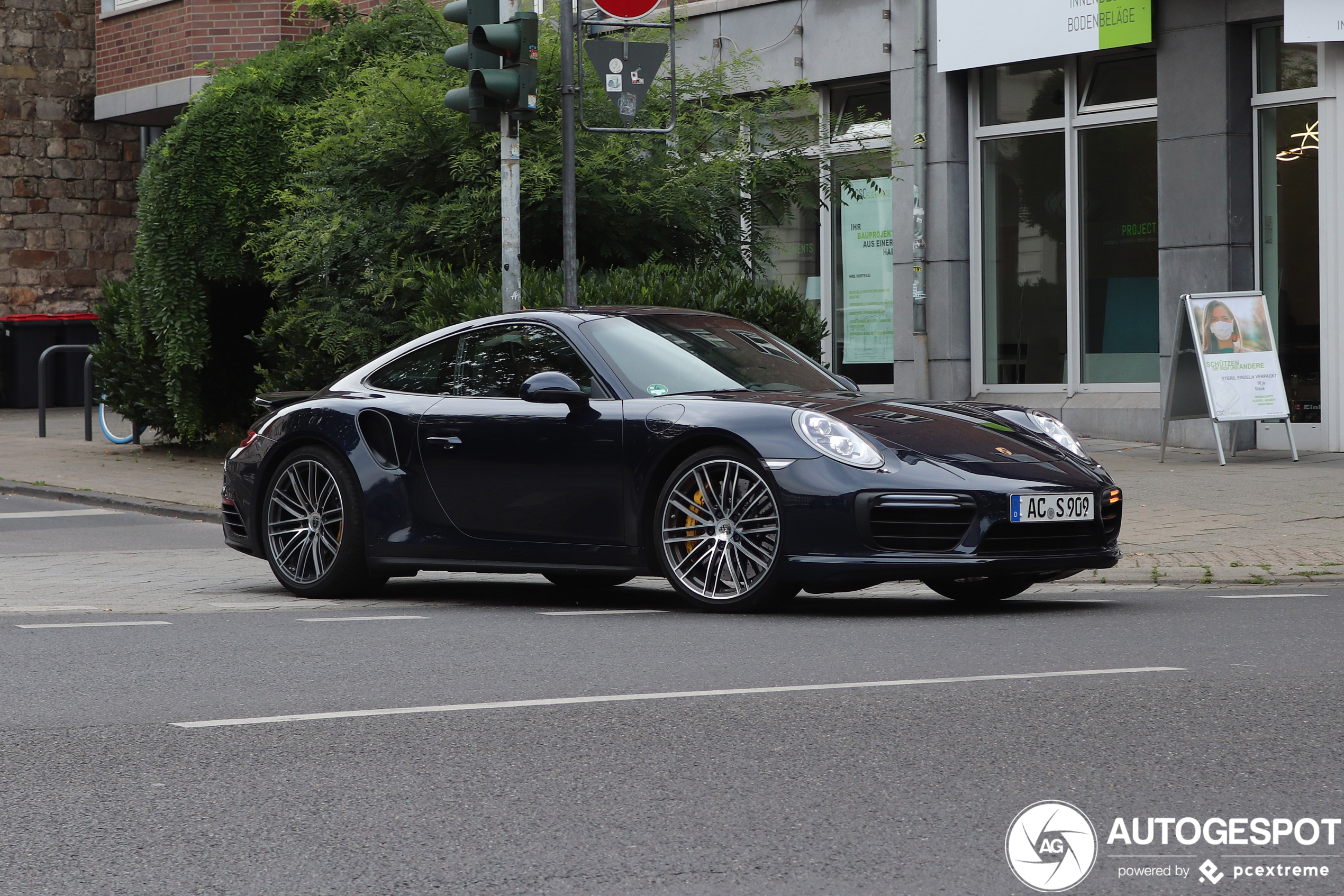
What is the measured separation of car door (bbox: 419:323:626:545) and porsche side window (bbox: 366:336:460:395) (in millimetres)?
63

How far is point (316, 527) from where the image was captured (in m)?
8.98

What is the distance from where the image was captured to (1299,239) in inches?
651

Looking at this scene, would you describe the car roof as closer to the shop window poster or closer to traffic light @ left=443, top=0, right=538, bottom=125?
traffic light @ left=443, top=0, right=538, bottom=125

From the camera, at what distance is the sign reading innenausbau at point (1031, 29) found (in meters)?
17.2

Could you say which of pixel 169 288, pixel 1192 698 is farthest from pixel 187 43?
pixel 1192 698

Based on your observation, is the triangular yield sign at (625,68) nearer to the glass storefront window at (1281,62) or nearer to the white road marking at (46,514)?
the white road marking at (46,514)

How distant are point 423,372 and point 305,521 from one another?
928 millimetres

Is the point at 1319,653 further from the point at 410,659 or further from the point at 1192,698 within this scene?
the point at 410,659

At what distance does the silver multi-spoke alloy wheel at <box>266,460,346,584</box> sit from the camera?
8922 mm

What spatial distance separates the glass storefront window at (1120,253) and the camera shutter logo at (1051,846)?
14.3 meters

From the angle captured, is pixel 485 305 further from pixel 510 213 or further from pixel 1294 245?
pixel 1294 245

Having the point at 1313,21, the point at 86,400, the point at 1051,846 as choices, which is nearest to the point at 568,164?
the point at 1313,21

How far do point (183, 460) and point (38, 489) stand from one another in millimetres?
2471

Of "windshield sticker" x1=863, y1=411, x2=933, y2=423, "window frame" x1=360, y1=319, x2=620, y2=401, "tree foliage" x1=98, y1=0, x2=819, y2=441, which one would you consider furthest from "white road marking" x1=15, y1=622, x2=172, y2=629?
"tree foliage" x1=98, y1=0, x2=819, y2=441
